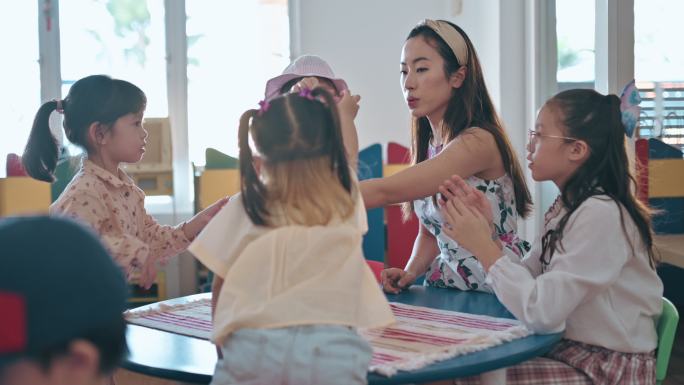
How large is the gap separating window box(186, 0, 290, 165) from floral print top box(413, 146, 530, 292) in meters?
3.40

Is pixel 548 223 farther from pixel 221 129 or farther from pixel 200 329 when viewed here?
pixel 221 129

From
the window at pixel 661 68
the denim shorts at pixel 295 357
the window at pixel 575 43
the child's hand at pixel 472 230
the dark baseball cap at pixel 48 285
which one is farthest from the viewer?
the window at pixel 575 43

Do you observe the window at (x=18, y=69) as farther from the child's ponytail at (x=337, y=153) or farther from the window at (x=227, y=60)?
the child's ponytail at (x=337, y=153)

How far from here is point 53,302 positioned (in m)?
0.65

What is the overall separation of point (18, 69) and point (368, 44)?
2292 mm

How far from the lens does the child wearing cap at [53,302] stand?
0.64m

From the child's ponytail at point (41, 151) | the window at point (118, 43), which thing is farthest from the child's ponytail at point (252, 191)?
the window at point (118, 43)

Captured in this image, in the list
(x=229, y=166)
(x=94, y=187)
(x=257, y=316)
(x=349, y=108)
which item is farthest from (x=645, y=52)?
(x=257, y=316)

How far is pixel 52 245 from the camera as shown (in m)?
0.66

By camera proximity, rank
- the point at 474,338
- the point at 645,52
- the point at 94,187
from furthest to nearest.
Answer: the point at 645,52
the point at 94,187
the point at 474,338

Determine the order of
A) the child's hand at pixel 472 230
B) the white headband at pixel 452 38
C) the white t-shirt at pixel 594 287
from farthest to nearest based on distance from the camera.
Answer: the white headband at pixel 452 38
the child's hand at pixel 472 230
the white t-shirt at pixel 594 287

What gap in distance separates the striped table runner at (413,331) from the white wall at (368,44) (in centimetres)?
384

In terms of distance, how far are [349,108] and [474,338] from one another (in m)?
0.54

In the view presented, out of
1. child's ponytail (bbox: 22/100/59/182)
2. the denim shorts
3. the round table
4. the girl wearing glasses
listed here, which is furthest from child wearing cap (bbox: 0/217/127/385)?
child's ponytail (bbox: 22/100/59/182)
